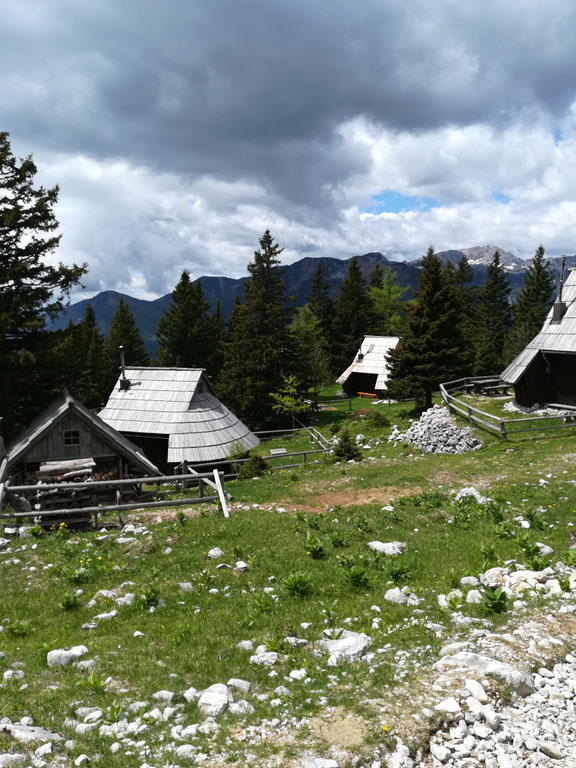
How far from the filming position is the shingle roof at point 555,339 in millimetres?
25516

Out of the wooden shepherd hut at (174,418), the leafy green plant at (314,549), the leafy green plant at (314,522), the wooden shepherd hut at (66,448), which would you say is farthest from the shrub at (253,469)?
the leafy green plant at (314,549)

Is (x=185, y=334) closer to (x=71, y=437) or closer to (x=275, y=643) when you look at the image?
(x=71, y=437)

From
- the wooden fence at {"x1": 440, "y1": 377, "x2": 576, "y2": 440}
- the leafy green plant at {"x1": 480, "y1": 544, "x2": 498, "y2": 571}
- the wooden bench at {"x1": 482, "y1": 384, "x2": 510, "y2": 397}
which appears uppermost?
the wooden bench at {"x1": 482, "y1": 384, "x2": 510, "y2": 397}

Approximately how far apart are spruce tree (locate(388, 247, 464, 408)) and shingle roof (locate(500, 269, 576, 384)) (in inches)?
247

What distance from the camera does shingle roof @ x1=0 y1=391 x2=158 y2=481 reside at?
1933cm

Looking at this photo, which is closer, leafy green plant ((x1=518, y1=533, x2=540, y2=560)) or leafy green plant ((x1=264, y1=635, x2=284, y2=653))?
leafy green plant ((x1=264, y1=635, x2=284, y2=653))

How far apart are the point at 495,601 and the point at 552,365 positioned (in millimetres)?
22832

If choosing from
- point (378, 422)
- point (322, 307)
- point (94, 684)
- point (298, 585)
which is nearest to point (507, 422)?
point (378, 422)

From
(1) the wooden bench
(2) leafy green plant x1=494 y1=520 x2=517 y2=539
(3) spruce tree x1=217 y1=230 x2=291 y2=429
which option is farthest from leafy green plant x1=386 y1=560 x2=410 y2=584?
(3) spruce tree x1=217 y1=230 x2=291 y2=429

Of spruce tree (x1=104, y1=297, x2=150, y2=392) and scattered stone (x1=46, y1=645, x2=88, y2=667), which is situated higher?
spruce tree (x1=104, y1=297, x2=150, y2=392)

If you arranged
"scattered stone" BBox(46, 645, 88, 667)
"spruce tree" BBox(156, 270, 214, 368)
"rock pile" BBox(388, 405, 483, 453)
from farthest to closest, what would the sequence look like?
"spruce tree" BBox(156, 270, 214, 368), "rock pile" BBox(388, 405, 483, 453), "scattered stone" BBox(46, 645, 88, 667)

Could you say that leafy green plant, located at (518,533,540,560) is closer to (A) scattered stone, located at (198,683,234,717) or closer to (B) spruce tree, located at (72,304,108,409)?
(A) scattered stone, located at (198,683,234,717)

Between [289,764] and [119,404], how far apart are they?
29248mm

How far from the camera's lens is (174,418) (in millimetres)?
29141
